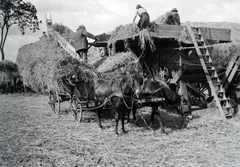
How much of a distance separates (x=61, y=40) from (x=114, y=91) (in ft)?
17.2

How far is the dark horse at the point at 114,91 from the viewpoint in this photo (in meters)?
7.26

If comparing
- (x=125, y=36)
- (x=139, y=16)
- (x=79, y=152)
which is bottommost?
(x=79, y=152)

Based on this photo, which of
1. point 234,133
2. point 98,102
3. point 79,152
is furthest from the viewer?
point 98,102

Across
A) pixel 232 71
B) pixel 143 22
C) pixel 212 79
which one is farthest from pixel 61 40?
pixel 232 71

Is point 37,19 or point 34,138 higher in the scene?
point 37,19

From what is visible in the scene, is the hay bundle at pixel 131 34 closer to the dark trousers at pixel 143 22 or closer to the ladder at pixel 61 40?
the dark trousers at pixel 143 22

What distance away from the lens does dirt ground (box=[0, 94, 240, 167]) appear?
17.6 ft

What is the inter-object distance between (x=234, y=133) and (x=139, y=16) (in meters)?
5.49

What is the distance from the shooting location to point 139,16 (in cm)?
955

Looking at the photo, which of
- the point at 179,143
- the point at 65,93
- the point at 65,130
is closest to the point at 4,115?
the point at 65,93

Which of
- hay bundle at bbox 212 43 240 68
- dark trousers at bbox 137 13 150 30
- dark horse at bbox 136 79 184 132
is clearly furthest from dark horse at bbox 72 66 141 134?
hay bundle at bbox 212 43 240 68

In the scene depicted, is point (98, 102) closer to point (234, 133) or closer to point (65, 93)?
point (65, 93)

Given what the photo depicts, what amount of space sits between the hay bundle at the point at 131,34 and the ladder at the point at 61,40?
84.1 inches

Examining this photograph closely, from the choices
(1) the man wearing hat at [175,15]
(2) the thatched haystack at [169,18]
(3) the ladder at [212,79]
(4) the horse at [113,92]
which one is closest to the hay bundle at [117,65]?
(4) the horse at [113,92]
